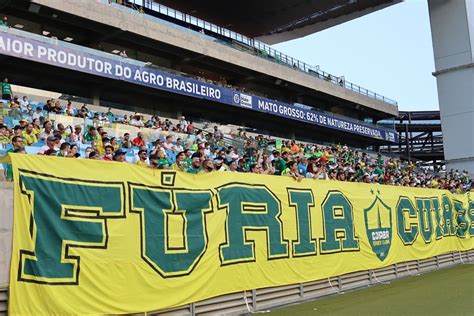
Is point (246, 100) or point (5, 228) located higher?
point (246, 100)

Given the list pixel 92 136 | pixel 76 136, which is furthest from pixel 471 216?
pixel 76 136

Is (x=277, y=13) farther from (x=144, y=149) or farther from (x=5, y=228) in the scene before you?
(x=5, y=228)

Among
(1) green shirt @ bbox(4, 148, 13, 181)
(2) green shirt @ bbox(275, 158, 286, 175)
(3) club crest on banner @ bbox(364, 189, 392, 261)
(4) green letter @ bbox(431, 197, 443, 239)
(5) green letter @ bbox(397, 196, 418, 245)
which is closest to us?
(1) green shirt @ bbox(4, 148, 13, 181)

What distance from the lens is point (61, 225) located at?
533cm

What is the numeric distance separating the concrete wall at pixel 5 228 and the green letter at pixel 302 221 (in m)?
4.99

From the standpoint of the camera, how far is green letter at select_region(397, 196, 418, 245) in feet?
40.1

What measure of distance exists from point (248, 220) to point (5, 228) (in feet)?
12.6

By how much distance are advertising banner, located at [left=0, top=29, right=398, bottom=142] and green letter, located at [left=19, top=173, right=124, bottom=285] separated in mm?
17148

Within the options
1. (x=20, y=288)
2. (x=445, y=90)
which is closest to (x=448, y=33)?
(x=445, y=90)

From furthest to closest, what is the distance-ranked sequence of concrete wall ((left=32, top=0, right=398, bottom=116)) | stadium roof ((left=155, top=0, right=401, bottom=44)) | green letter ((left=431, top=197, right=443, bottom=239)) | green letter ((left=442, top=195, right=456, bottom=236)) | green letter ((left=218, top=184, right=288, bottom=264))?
1. stadium roof ((left=155, top=0, right=401, bottom=44))
2. concrete wall ((left=32, top=0, right=398, bottom=116))
3. green letter ((left=442, top=195, right=456, bottom=236))
4. green letter ((left=431, top=197, right=443, bottom=239))
5. green letter ((left=218, top=184, right=288, bottom=264))

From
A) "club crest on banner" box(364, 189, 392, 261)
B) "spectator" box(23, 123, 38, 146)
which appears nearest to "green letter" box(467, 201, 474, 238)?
"club crest on banner" box(364, 189, 392, 261)

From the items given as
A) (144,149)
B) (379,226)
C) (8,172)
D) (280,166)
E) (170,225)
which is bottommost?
(379,226)

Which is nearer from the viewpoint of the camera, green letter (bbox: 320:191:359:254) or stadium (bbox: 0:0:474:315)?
stadium (bbox: 0:0:474:315)

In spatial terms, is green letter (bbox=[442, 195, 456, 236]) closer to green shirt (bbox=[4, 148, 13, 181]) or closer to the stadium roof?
green shirt (bbox=[4, 148, 13, 181])
